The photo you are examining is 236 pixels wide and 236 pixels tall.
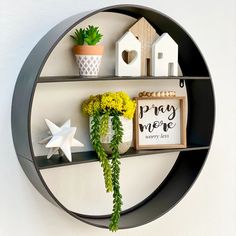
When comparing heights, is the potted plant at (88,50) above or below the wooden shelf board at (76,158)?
above

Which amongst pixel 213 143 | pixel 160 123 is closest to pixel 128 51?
pixel 160 123

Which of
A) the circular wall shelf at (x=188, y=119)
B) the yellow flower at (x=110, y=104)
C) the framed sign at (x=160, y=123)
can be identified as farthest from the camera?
the framed sign at (x=160, y=123)

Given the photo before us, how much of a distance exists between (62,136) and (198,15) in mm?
673

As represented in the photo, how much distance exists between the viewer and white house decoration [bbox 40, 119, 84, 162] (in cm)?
114

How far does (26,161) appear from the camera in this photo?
1.13 meters

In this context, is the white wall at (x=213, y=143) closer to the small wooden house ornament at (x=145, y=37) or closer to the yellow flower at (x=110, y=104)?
the small wooden house ornament at (x=145, y=37)

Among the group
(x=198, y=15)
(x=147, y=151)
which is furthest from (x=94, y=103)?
(x=198, y=15)

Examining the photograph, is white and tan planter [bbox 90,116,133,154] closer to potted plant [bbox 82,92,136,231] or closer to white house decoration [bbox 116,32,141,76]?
potted plant [bbox 82,92,136,231]

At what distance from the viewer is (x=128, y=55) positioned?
1.29 metres

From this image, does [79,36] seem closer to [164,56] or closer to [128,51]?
[128,51]

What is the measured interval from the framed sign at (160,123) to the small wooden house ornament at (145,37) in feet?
0.33

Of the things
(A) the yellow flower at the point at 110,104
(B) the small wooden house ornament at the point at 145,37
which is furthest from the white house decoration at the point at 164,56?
(A) the yellow flower at the point at 110,104

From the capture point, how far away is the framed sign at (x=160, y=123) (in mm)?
1333

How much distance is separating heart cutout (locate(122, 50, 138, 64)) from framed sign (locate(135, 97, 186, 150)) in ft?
0.40
